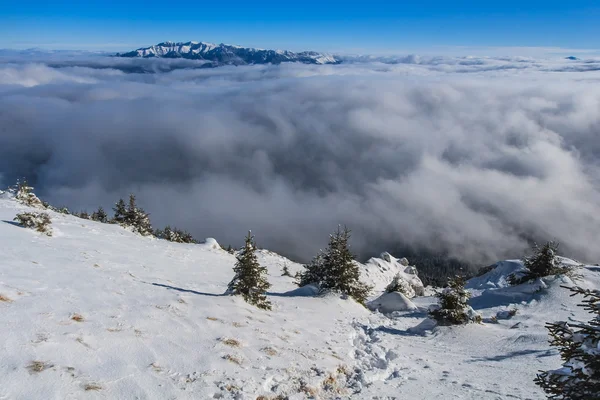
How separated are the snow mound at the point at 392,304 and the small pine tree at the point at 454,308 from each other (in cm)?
377

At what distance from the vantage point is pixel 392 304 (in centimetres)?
1869

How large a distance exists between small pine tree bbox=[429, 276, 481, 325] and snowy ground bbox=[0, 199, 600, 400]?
1.67 ft

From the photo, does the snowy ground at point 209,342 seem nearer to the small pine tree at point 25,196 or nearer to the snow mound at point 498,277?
the snow mound at point 498,277

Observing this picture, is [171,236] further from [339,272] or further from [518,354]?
[518,354]

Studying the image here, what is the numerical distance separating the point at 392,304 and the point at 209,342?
39.2 ft

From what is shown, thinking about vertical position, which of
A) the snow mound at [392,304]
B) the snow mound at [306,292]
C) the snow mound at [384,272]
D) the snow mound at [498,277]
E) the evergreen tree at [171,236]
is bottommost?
the snow mound at [384,272]

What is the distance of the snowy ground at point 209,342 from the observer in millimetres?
6953

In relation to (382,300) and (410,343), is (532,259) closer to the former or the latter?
(382,300)

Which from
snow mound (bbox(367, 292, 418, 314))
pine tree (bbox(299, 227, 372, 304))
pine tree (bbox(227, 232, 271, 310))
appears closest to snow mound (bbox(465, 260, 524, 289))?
snow mound (bbox(367, 292, 418, 314))

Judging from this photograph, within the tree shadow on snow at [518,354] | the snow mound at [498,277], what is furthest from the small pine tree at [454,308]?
the snow mound at [498,277]

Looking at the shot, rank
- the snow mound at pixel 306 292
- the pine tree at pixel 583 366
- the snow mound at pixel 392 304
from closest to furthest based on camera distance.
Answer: the pine tree at pixel 583 366
the snow mound at pixel 306 292
the snow mound at pixel 392 304

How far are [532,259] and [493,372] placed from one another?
13142 millimetres

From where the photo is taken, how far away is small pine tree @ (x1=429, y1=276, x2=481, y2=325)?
1417cm

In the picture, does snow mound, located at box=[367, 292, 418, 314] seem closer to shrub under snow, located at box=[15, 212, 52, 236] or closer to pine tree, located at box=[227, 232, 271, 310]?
pine tree, located at box=[227, 232, 271, 310]
